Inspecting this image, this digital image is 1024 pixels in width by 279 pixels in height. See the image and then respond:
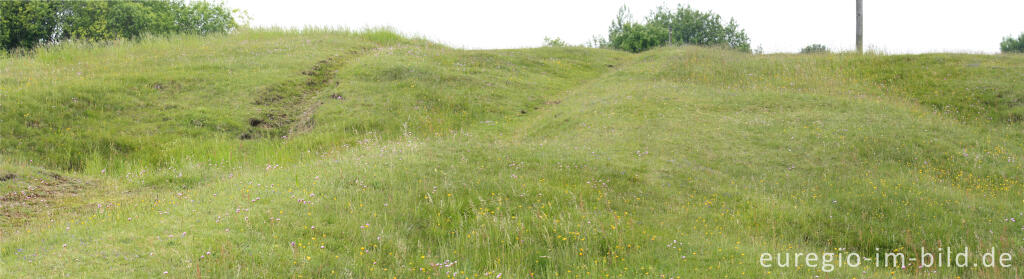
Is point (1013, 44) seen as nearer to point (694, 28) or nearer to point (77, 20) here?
point (694, 28)

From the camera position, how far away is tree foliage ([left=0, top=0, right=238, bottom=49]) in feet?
127

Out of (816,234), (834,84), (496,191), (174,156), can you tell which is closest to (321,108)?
(174,156)

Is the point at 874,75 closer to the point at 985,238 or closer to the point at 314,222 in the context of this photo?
the point at 985,238

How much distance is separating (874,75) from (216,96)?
92.1 ft

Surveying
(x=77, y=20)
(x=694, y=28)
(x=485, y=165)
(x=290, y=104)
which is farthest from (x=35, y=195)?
(x=694, y=28)

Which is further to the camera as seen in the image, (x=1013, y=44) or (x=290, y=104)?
(x=1013, y=44)

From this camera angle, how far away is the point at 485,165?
11.5m

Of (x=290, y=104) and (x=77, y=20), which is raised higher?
(x=77, y=20)

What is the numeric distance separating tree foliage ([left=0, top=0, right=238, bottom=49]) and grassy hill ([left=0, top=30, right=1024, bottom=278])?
19468mm

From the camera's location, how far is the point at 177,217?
7.70m

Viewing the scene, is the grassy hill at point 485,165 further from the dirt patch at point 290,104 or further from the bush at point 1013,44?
the bush at point 1013,44

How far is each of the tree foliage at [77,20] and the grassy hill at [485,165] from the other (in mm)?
19468

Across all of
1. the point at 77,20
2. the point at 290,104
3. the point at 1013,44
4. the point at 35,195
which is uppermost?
the point at 77,20

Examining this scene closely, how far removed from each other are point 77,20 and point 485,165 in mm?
47261
